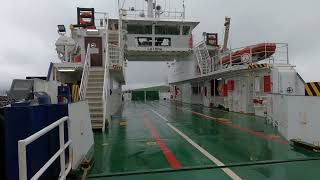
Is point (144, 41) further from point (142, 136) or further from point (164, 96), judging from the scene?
point (164, 96)

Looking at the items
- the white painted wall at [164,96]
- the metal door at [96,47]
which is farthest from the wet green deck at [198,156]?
the white painted wall at [164,96]

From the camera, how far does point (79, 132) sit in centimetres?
506

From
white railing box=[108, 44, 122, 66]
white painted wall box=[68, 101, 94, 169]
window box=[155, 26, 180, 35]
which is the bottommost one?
white painted wall box=[68, 101, 94, 169]

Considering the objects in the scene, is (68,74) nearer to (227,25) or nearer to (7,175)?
(7,175)

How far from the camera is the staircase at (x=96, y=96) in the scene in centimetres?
1032

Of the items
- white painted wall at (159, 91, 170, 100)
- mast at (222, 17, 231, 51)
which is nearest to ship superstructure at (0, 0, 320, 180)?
mast at (222, 17, 231, 51)

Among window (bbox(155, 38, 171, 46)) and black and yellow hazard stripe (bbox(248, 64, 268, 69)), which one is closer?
black and yellow hazard stripe (bbox(248, 64, 268, 69))

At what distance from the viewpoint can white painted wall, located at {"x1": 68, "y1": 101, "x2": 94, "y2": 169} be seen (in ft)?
15.2

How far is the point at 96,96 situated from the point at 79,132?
20.3 ft

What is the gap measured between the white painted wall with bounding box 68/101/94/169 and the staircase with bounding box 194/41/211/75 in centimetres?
1549

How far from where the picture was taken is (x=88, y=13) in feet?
62.0

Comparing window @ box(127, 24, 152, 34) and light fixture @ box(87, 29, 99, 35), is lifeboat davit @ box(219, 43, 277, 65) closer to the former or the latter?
light fixture @ box(87, 29, 99, 35)

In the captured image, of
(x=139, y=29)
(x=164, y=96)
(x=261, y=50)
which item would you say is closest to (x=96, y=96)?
(x=261, y=50)

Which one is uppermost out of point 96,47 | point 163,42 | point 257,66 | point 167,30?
point 167,30
